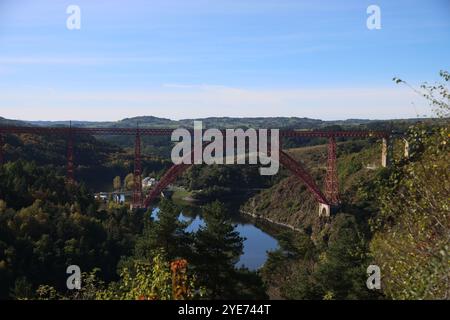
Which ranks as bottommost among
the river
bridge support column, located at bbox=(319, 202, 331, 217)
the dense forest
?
the river

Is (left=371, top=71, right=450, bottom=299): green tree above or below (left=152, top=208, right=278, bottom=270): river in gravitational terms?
above

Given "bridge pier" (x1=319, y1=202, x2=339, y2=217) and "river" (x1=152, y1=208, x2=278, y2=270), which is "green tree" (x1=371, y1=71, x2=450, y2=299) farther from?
"bridge pier" (x1=319, y1=202, x2=339, y2=217)

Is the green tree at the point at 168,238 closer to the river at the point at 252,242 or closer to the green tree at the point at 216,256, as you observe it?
the green tree at the point at 216,256

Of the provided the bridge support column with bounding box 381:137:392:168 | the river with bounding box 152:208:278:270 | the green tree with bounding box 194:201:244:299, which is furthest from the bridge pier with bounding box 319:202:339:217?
the green tree with bounding box 194:201:244:299

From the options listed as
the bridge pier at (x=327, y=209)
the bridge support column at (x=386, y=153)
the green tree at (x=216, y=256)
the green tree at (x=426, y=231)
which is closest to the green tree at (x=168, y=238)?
the green tree at (x=216, y=256)

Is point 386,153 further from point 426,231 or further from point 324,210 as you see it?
point 426,231
